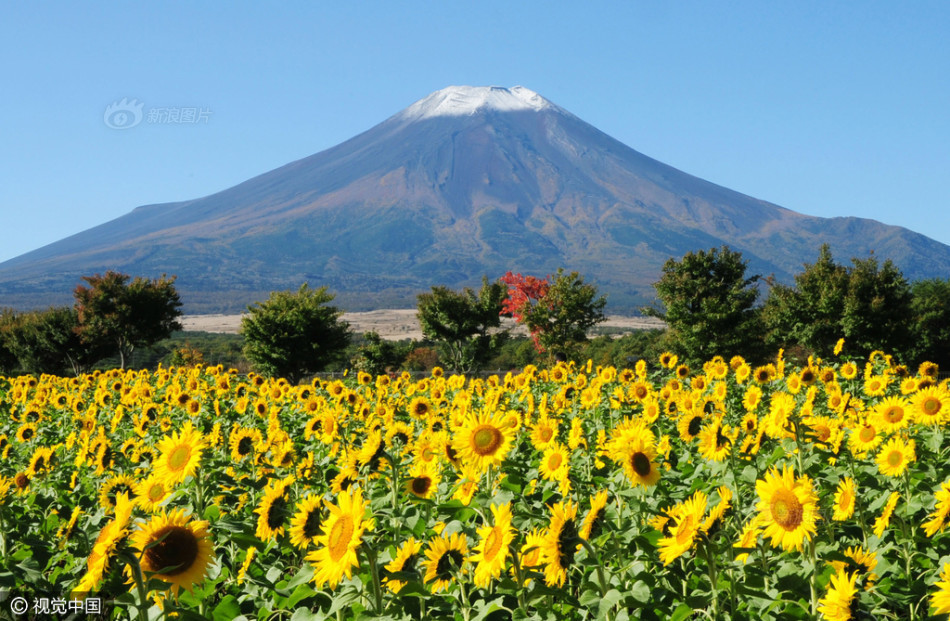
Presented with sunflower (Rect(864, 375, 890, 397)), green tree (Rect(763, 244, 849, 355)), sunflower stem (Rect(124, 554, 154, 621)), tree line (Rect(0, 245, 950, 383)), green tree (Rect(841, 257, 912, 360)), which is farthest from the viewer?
green tree (Rect(763, 244, 849, 355))

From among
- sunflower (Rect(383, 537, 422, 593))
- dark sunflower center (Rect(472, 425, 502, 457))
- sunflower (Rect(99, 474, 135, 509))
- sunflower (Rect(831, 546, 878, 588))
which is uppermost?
dark sunflower center (Rect(472, 425, 502, 457))

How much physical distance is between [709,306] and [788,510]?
27.4 m

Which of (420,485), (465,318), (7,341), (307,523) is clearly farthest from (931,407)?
(7,341)

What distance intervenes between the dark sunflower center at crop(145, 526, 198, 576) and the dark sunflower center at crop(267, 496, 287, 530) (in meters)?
0.77

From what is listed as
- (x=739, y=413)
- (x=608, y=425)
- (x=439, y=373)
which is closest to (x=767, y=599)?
(x=608, y=425)

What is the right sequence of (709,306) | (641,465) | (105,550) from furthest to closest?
(709,306) < (641,465) < (105,550)

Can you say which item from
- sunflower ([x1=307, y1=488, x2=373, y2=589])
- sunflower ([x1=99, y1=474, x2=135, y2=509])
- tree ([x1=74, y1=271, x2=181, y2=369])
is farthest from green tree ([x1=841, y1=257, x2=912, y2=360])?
sunflower ([x1=307, y1=488, x2=373, y2=589])

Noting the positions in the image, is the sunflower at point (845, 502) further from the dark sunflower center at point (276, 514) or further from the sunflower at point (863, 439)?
the dark sunflower center at point (276, 514)

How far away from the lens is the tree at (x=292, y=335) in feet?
97.5

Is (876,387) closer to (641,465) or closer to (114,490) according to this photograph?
(641,465)

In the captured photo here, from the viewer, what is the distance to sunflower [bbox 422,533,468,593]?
280 centimetres

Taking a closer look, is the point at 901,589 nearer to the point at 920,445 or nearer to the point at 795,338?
the point at 920,445

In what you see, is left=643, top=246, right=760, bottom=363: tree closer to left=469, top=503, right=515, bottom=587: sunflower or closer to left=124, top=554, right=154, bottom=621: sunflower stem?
left=469, top=503, right=515, bottom=587: sunflower

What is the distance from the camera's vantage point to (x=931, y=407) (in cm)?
518
